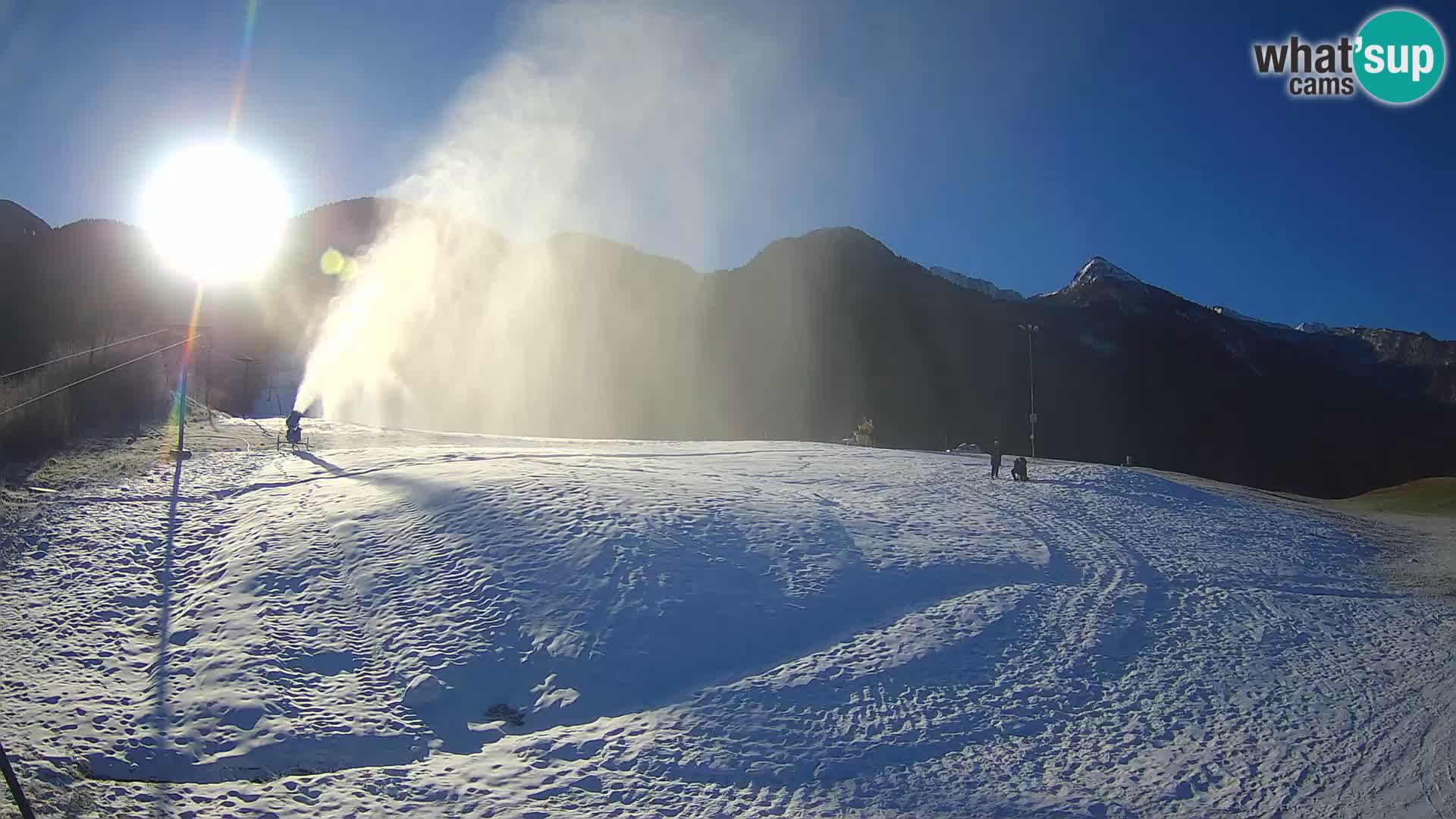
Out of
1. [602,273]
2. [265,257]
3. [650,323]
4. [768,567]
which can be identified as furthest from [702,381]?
[768,567]

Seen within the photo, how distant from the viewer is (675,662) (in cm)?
988

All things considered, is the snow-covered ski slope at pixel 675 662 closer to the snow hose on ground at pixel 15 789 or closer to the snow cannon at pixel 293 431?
the snow hose on ground at pixel 15 789

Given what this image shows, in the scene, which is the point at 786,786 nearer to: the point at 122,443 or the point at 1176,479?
the point at 122,443

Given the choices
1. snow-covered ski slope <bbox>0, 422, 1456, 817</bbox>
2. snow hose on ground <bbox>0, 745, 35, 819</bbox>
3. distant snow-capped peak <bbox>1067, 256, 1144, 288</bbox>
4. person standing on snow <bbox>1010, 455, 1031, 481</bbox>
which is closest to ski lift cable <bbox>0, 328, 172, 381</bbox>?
snow-covered ski slope <bbox>0, 422, 1456, 817</bbox>

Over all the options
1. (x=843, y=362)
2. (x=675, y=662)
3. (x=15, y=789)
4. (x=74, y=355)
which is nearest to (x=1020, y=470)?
(x=675, y=662)

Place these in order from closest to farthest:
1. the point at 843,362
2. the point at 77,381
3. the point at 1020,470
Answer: the point at 77,381 < the point at 1020,470 < the point at 843,362

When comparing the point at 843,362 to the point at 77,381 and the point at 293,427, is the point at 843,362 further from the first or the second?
the point at 77,381

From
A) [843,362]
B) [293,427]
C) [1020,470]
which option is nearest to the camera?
[293,427]

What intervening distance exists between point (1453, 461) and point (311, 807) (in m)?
149

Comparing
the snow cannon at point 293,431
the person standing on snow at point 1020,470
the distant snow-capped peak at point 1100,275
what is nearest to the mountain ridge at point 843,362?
the distant snow-capped peak at point 1100,275

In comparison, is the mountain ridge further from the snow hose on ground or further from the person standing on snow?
A: the snow hose on ground

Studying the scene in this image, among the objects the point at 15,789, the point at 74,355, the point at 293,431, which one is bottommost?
the point at 15,789

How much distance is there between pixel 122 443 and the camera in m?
19.8

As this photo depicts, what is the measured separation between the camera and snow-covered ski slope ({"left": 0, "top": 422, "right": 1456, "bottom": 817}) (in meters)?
7.65
